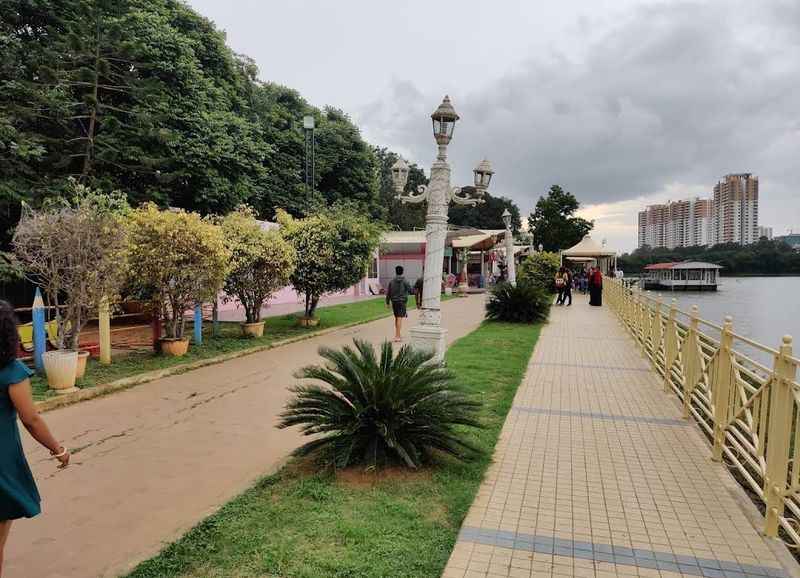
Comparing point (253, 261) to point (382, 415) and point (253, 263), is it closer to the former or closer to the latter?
point (253, 263)

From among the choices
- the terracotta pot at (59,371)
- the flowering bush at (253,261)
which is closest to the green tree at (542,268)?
the flowering bush at (253,261)

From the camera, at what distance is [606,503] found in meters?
3.72

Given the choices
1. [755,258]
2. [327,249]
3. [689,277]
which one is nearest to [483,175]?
[327,249]

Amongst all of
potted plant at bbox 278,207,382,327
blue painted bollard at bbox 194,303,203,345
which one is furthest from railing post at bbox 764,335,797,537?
potted plant at bbox 278,207,382,327

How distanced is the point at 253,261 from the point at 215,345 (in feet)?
6.36

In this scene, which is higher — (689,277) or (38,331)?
(689,277)

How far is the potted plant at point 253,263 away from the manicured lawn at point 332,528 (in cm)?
742

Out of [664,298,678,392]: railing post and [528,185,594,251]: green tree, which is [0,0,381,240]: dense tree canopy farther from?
[528,185,594,251]: green tree

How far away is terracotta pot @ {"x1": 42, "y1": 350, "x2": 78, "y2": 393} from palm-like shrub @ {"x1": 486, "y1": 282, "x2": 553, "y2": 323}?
37.0ft

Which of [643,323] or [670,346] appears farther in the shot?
[643,323]

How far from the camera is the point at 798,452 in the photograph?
337cm

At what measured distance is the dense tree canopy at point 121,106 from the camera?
1334 centimetres

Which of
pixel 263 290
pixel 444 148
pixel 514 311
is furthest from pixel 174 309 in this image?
pixel 514 311

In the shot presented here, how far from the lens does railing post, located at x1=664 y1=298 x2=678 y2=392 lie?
7.01 metres
